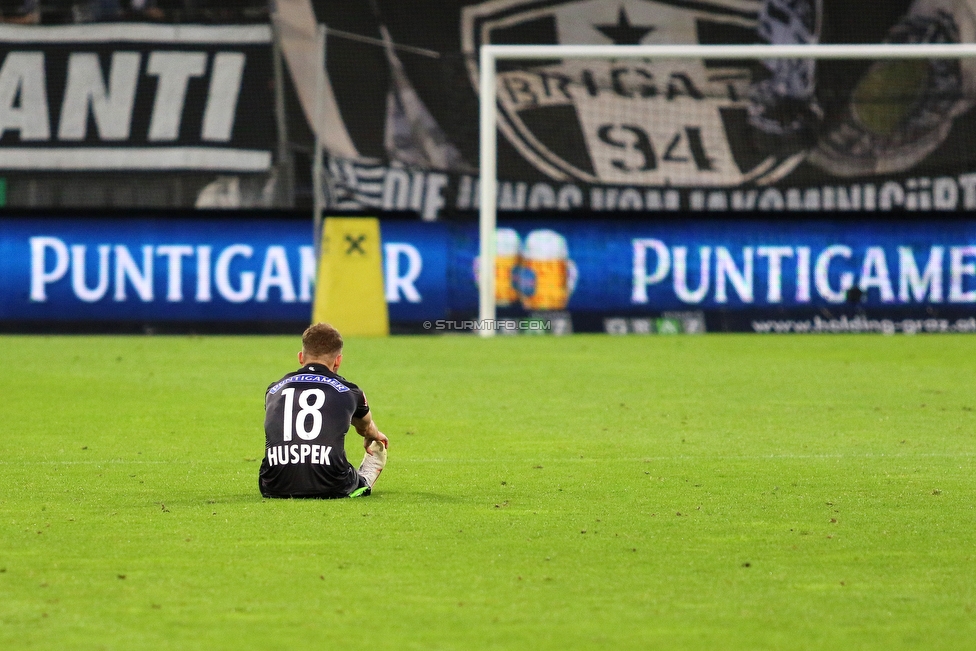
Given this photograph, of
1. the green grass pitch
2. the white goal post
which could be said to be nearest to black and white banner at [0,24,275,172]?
the white goal post

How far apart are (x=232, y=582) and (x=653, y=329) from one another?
670 inches

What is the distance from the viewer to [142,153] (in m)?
27.9

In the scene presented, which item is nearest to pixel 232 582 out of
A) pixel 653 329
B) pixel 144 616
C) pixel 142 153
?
pixel 144 616

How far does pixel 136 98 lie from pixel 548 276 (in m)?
10.1

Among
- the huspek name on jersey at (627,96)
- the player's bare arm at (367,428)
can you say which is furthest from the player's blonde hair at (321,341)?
the huspek name on jersey at (627,96)

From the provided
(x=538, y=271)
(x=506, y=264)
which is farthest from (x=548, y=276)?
(x=506, y=264)

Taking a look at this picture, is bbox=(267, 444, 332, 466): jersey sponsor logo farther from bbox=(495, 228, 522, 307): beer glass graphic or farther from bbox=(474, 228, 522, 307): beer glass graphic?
bbox=(495, 228, 522, 307): beer glass graphic

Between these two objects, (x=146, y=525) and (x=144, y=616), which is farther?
(x=146, y=525)

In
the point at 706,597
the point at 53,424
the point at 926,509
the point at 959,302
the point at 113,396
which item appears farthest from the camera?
the point at 959,302

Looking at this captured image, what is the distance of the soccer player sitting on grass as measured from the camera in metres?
6.88

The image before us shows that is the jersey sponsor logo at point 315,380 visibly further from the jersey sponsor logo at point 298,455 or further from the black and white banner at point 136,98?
the black and white banner at point 136,98

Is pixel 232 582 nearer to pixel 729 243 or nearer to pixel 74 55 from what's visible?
pixel 729 243

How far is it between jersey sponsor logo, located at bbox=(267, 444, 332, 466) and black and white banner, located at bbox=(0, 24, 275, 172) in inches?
837

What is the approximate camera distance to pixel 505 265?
2219cm
